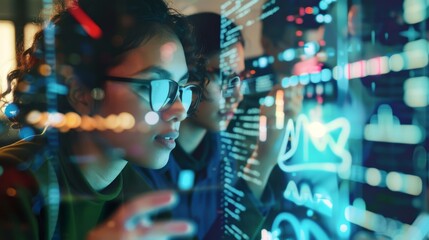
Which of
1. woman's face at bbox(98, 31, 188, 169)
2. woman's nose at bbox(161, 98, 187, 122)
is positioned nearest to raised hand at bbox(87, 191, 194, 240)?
woman's face at bbox(98, 31, 188, 169)

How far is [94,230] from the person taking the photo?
55.7 inches

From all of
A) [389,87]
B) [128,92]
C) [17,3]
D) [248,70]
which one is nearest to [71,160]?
[128,92]

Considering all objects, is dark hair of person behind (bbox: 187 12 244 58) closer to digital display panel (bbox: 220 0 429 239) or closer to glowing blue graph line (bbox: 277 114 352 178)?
digital display panel (bbox: 220 0 429 239)

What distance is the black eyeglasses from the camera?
136 cm

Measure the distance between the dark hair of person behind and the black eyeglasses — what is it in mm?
137

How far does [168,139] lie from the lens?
1416mm

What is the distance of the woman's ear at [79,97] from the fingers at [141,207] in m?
0.30

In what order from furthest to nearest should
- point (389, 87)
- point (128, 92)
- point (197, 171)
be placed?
1. point (197, 171)
2. point (128, 92)
3. point (389, 87)

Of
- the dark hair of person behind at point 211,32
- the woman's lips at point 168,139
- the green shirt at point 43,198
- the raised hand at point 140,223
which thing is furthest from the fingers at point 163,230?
the dark hair of person behind at point 211,32

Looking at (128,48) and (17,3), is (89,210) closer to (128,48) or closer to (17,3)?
(128,48)

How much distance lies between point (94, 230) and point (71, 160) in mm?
217

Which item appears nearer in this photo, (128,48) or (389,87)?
(389,87)

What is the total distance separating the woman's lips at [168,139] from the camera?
4.60ft

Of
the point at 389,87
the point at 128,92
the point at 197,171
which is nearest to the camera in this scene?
the point at 389,87
